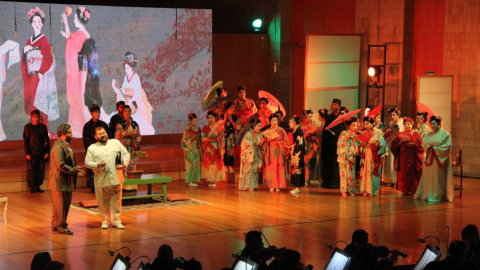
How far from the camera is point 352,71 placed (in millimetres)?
14906

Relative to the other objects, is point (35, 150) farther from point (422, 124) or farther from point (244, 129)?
point (422, 124)

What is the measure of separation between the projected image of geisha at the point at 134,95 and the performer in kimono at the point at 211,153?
2262mm

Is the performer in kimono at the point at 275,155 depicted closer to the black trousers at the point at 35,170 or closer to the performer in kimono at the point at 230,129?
the performer in kimono at the point at 230,129

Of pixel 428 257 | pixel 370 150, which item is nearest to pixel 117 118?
pixel 370 150

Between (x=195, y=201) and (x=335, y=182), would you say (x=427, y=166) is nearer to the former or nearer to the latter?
(x=335, y=182)

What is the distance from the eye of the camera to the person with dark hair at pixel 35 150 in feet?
35.9

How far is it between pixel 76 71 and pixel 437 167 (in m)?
6.26

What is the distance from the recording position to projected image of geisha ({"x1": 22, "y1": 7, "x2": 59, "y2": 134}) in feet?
40.4

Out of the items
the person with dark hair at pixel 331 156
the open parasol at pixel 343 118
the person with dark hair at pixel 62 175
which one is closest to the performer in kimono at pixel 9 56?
the person with dark hair at pixel 62 175

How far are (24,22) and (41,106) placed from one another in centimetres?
141

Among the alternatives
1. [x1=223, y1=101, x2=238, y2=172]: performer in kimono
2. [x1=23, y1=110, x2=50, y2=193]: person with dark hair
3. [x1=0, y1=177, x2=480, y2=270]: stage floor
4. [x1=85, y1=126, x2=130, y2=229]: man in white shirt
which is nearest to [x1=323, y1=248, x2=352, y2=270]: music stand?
[x1=0, y1=177, x2=480, y2=270]: stage floor

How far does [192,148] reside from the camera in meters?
11.6

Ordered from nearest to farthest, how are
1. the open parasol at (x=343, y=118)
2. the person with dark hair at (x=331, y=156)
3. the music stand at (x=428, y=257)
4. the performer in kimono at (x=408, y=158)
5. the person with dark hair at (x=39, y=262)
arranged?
the person with dark hair at (x=39, y=262)
the music stand at (x=428, y=257)
the open parasol at (x=343, y=118)
the performer in kimono at (x=408, y=158)
the person with dark hair at (x=331, y=156)

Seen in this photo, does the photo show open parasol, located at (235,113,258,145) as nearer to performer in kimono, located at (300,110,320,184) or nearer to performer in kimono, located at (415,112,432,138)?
performer in kimono, located at (300,110,320,184)
